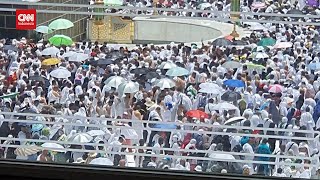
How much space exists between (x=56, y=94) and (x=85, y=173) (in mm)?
477

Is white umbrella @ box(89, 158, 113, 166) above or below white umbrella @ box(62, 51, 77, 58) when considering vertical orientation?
below

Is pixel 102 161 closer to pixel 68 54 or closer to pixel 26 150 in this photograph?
pixel 26 150

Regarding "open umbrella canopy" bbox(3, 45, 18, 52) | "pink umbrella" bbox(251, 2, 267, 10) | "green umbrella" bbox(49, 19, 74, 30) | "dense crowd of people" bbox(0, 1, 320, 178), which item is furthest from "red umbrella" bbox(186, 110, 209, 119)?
"open umbrella canopy" bbox(3, 45, 18, 52)

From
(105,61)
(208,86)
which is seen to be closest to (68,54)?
(105,61)

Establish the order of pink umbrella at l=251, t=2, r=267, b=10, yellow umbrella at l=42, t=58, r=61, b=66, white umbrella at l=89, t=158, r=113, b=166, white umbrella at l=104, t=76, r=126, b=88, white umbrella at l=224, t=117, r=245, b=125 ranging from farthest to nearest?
yellow umbrella at l=42, t=58, r=61, b=66, white umbrella at l=104, t=76, r=126, b=88, pink umbrella at l=251, t=2, r=267, b=10, white umbrella at l=224, t=117, r=245, b=125, white umbrella at l=89, t=158, r=113, b=166

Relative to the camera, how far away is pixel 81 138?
169cm

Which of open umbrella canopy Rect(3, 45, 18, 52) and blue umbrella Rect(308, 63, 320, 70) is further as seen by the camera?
open umbrella canopy Rect(3, 45, 18, 52)

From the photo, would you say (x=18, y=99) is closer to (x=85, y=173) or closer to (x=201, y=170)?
(x=85, y=173)

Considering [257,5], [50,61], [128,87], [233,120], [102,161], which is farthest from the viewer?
[50,61]

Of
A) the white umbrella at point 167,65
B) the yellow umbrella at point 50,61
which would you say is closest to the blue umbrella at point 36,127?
the yellow umbrella at point 50,61

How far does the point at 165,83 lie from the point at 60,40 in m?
0.37

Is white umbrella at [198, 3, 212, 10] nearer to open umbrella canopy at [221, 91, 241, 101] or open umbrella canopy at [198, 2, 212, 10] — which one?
open umbrella canopy at [198, 2, 212, 10]

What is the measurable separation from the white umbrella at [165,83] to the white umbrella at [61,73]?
27 centimetres

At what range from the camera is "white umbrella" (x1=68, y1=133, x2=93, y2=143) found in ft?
5.54
